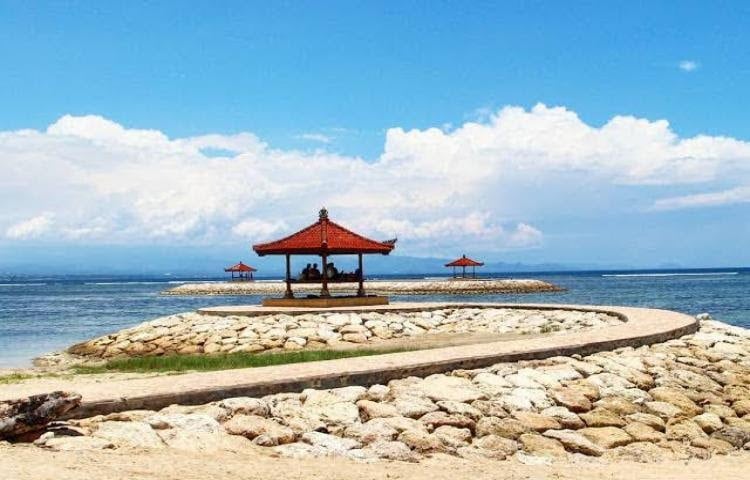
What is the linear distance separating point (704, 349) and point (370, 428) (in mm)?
8892

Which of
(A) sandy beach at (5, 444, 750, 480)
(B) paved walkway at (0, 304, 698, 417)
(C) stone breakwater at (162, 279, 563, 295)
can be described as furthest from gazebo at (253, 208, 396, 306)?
(C) stone breakwater at (162, 279, 563, 295)

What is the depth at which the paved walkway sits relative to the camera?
8852mm

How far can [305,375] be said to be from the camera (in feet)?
33.0

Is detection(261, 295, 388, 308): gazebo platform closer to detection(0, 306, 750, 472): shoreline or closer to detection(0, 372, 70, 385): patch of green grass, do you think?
detection(0, 372, 70, 385): patch of green grass

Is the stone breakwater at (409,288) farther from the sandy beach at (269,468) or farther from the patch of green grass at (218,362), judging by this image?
the sandy beach at (269,468)

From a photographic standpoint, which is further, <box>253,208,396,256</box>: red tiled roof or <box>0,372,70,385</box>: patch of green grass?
<box>253,208,396,256</box>: red tiled roof

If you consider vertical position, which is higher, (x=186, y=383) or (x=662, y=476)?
(x=186, y=383)

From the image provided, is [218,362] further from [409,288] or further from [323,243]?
[409,288]

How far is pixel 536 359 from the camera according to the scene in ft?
41.2

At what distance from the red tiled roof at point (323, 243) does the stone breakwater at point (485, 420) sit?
1312 cm

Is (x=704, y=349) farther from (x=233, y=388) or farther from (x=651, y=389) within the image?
(x=233, y=388)

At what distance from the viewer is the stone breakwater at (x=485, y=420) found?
8.17m

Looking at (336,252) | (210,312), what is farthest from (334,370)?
(336,252)

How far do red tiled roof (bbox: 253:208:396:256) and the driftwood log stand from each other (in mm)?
17463
